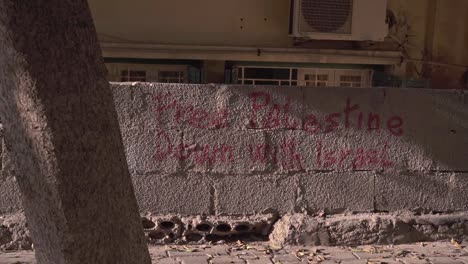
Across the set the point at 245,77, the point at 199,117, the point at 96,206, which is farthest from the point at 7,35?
the point at 245,77

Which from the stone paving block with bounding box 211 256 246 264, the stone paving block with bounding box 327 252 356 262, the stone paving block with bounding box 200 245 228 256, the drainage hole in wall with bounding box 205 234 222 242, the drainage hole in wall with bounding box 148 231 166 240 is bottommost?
the stone paving block with bounding box 200 245 228 256

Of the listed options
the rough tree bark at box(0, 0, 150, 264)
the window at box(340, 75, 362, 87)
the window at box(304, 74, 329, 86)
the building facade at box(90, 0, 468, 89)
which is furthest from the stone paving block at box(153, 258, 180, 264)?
the window at box(340, 75, 362, 87)

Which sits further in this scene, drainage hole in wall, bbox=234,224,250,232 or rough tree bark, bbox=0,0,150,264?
drainage hole in wall, bbox=234,224,250,232

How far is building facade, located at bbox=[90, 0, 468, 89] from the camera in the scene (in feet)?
30.3

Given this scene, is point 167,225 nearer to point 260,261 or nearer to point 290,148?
point 260,261

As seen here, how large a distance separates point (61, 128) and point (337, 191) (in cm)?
351

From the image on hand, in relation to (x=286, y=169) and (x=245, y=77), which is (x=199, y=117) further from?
(x=245, y=77)

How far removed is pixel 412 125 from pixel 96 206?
368cm

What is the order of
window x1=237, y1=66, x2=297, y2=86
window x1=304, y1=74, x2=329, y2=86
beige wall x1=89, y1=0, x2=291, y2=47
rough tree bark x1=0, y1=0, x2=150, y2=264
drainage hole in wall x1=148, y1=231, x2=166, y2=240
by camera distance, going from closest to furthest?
rough tree bark x1=0, y1=0, x2=150, y2=264, drainage hole in wall x1=148, y1=231, x2=166, y2=240, beige wall x1=89, y1=0, x2=291, y2=47, window x1=237, y1=66, x2=297, y2=86, window x1=304, y1=74, x2=329, y2=86

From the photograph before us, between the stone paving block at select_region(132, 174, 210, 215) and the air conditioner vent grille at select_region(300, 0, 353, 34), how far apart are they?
191 inches

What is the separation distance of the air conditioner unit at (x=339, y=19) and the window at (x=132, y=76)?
234 centimetres

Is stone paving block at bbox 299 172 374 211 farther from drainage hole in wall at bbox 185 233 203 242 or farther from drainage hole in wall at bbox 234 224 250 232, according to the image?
drainage hole in wall at bbox 185 233 203 242

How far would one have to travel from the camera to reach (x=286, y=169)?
5.03m

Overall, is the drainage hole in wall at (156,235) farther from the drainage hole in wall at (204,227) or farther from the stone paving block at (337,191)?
the stone paving block at (337,191)
